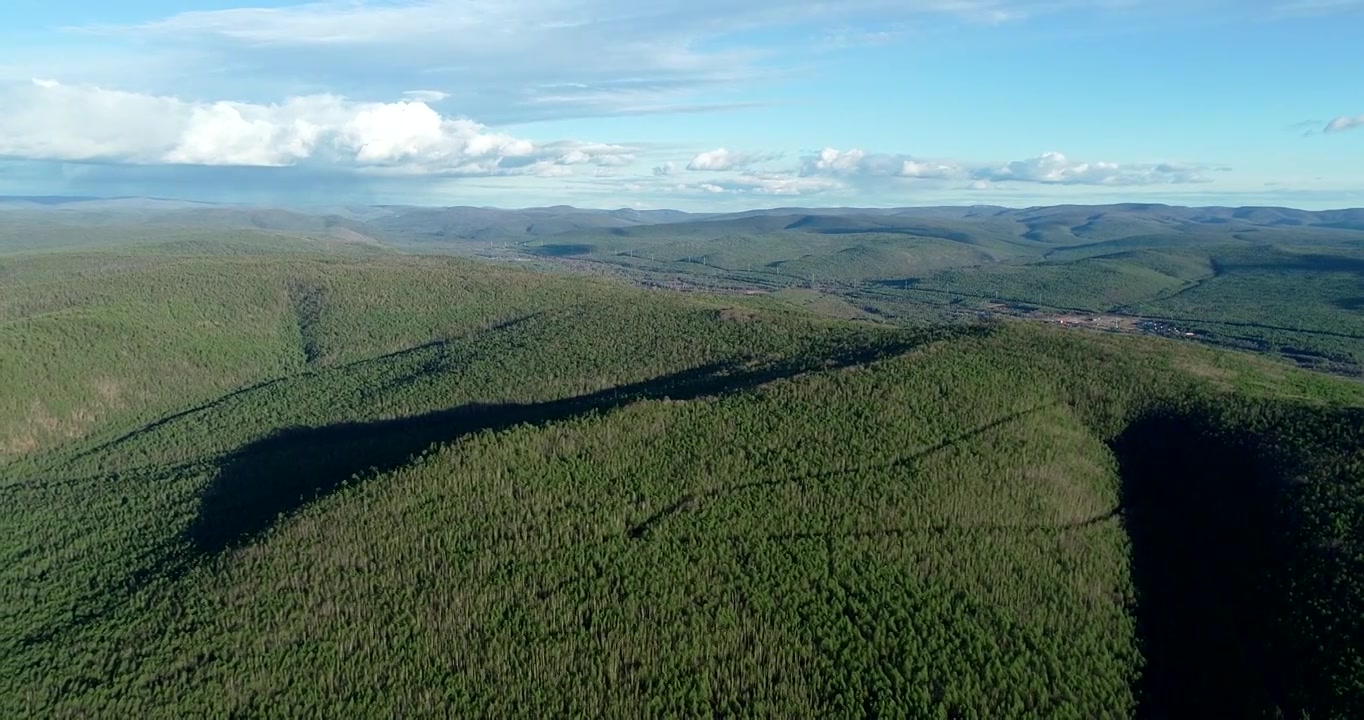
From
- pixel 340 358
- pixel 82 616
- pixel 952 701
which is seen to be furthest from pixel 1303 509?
pixel 340 358

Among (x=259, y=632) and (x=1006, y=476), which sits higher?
(x=1006, y=476)

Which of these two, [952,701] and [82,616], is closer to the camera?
[952,701]

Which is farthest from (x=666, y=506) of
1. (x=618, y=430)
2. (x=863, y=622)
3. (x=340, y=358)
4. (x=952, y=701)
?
(x=340, y=358)

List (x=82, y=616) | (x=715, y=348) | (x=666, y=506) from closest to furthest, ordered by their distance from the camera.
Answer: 1. (x=82, y=616)
2. (x=666, y=506)
3. (x=715, y=348)

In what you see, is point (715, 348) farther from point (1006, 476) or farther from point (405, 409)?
point (1006, 476)

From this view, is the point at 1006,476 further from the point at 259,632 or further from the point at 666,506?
the point at 259,632

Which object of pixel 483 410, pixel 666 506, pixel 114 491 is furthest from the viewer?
pixel 483 410
